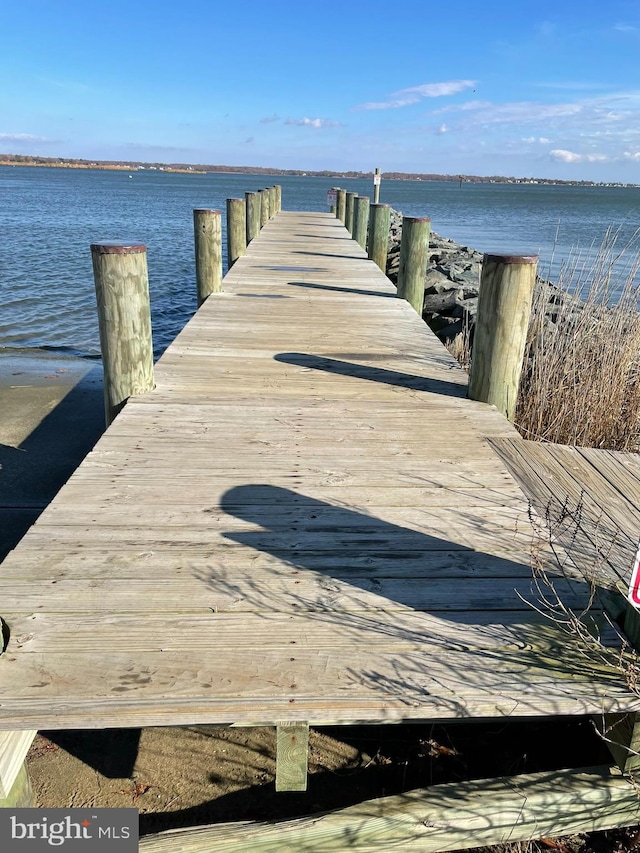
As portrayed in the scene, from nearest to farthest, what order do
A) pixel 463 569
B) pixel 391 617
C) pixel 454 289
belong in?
1. pixel 391 617
2. pixel 463 569
3. pixel 454 289

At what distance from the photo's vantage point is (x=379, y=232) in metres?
10.5

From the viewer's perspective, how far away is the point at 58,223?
104ft

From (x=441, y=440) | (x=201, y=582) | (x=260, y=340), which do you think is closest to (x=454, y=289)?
(x=260, y=340)

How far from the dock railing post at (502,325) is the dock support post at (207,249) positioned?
3.79 meters

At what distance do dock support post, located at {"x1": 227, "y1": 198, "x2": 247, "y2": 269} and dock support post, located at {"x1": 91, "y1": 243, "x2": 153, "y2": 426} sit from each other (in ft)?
21.5

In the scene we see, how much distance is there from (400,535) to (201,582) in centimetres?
84

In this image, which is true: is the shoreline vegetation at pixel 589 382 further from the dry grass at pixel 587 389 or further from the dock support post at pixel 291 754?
the dock support post at pixel 291 754

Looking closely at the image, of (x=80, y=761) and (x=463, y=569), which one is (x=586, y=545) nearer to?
(x=463, y=569)

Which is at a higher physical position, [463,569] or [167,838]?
[463,569]

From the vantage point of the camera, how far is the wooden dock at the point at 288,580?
188 centimetres

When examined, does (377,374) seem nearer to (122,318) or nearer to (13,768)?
(122,318)

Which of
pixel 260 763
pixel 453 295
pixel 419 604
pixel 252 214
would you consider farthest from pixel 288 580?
pixel 252 214

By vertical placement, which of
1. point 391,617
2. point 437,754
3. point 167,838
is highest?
point 391,617

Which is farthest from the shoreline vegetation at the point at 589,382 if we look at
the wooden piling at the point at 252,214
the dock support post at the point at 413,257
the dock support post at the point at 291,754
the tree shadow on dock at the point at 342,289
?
the wooden piling at the point at 252,214
